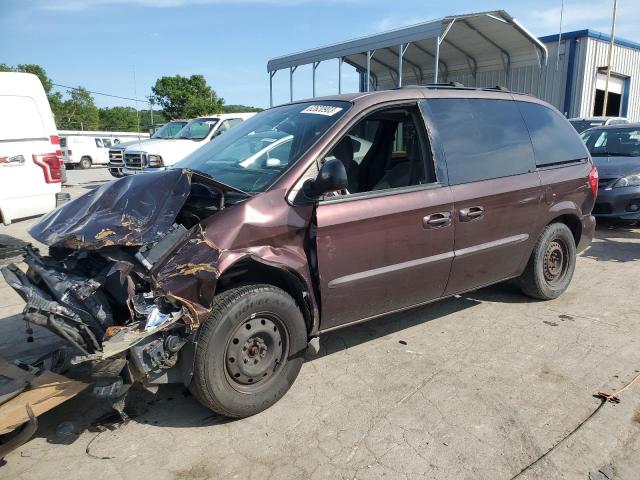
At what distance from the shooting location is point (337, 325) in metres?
3.34

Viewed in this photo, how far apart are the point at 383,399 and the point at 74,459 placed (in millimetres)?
1806

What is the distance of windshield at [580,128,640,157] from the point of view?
8594 millimetres

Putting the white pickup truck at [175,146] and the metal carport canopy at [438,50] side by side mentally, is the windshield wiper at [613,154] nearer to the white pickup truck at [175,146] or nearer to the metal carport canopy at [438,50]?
the metal carport canopy at [438,50]

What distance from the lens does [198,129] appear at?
13.1m

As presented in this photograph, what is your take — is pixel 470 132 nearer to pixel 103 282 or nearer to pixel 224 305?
pixel 224 305

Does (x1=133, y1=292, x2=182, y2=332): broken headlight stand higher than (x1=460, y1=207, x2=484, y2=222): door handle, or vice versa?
(x1=460, y1=207, x2=484, y2=222): door handle

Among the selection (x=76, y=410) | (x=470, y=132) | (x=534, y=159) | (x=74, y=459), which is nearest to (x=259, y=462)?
(x=74, y=459)

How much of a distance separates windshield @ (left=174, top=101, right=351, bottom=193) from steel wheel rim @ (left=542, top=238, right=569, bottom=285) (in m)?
2.62

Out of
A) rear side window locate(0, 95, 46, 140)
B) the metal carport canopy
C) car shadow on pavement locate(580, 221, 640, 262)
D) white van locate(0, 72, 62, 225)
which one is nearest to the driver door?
car shadow on pavement locate(580, 221, 640, 262)

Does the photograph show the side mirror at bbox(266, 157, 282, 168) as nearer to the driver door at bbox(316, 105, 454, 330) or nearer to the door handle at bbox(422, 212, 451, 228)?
the driver door at bbox(316, 105, 454, 330)

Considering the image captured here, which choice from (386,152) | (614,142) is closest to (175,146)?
(386,152)

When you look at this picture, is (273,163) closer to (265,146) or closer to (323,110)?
(265,146)

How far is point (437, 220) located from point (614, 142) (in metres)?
7.09

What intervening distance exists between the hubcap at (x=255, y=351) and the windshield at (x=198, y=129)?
1067cm
